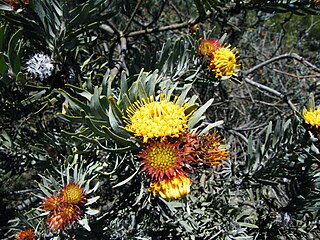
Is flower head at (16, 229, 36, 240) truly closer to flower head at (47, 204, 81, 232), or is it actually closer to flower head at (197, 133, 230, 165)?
flower head at (47, 204, 81, 232)

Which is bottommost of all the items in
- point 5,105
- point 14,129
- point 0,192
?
point 0,192

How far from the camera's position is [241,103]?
345cm

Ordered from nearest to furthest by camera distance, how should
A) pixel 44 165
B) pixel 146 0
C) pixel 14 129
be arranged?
pixel 44 165, pixel 14 129, pixel 146 0

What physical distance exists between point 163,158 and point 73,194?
0.38 metres

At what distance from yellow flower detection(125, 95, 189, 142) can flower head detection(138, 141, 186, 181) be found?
4cm

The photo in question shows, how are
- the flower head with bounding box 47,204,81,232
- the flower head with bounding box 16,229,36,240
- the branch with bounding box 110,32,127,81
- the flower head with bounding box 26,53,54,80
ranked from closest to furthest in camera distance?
1. the flower head with bounding box 47,204,81,232
2. the flower head with bounding box 26,53,54,80
3. the flower head with bounding box 16,229,36,240
4. the branch with bounding box 110,32,127,81

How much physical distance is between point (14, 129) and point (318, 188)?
69.2 inches

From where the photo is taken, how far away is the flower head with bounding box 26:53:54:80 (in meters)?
1.36

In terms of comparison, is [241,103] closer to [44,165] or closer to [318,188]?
[318,188]

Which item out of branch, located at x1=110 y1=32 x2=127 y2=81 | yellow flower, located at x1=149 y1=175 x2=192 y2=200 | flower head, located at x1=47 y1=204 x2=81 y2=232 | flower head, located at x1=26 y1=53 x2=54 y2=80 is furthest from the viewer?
branch, located at x1=110 y1=32 x2=127 y2=81

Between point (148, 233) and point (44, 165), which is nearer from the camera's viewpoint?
point (44, 165)

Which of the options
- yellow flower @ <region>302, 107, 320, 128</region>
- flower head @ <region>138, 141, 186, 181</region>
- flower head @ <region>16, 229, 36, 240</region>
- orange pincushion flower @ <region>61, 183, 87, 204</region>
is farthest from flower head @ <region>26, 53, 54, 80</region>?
yellow flower @ <region>302, 107, 320, 128</region>

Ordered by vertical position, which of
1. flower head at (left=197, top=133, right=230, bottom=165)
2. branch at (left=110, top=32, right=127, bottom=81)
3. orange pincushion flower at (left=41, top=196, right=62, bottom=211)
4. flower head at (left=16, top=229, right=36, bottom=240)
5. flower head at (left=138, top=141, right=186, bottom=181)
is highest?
branch at (left=110, top=32, right=127, bottom=81)

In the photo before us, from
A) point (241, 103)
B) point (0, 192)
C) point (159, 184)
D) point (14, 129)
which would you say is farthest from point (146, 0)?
point (159, 184)
